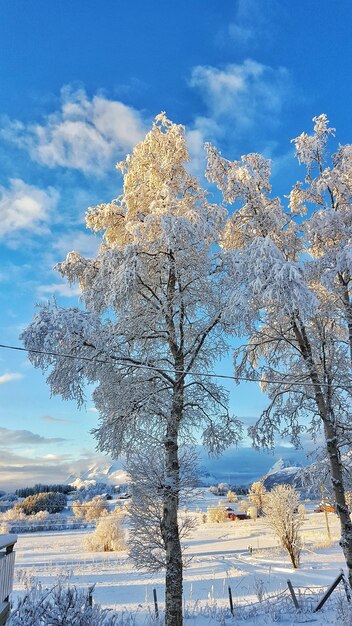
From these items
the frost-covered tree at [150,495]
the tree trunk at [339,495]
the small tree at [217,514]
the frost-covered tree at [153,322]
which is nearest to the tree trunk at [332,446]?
the tree trunk at [339,495]

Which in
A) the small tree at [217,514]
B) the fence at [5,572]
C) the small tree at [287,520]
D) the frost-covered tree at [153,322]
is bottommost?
the small tree at [217,514]

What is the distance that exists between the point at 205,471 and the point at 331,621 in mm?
4063

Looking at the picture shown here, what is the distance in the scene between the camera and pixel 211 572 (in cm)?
2183

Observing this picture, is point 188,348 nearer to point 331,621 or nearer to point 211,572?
point 331,621

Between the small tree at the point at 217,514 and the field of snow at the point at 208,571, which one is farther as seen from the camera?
the small tree at the point at 217,514

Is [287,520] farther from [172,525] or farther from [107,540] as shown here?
[172,525]

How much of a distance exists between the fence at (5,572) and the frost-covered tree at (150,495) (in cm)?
315

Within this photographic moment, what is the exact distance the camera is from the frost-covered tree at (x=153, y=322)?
8430mm

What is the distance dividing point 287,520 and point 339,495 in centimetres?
1624

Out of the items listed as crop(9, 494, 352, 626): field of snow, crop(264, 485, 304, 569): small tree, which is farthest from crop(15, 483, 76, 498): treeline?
crop(264, 485, 304, 569): small tree

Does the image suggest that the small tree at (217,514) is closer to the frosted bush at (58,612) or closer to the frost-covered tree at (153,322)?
the frost-covered tree at (153,322)

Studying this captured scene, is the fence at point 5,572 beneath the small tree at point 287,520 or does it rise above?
above

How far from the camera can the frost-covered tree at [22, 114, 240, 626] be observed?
8.43m

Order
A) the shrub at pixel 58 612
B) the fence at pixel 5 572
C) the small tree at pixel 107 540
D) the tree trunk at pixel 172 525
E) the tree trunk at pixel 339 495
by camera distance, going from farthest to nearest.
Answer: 1. the small tree at pixel 107 540
2. the tree trunk at pixel 339 495
3. the tree trunk at pixel 172 525
4. the shrub at pixel 58 612
5. the fence at pixel 5 572
